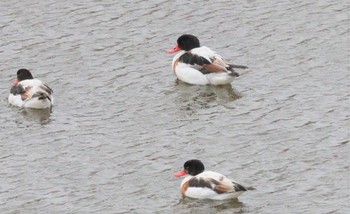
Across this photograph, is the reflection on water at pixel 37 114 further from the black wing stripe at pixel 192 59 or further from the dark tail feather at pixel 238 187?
the dark tail feather at pixel 238 187

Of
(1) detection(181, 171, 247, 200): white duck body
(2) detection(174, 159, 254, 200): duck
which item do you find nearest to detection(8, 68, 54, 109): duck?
(2) detection(174, 159, 254, 200): duck

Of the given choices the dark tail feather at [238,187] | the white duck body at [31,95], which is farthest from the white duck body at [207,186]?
the white duck body at [31,95]

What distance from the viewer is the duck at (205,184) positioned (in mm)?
23281

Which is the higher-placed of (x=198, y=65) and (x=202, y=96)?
(x=198, y=65)

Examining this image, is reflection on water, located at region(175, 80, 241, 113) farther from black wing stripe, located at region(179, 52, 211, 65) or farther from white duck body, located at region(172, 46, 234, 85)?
black wing stripe, located at region(179, 52, 211, 65)

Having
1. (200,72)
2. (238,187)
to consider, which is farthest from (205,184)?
(200,72)

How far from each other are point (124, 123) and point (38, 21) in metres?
7.65

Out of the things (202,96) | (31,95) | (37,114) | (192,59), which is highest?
(31,95)

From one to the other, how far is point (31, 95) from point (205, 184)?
682 cm

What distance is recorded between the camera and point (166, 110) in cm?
2861

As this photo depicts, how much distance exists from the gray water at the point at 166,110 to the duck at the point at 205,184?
20cm

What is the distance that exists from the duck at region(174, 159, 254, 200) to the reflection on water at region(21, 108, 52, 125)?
519 cm

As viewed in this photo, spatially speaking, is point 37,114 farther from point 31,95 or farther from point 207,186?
point 207,186

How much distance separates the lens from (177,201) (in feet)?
77.8
